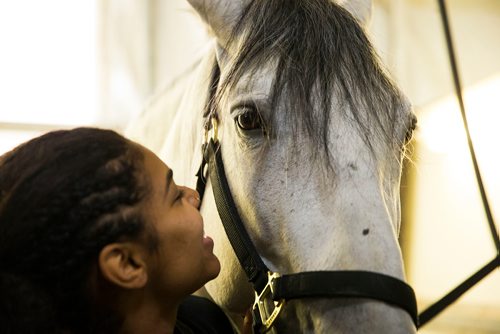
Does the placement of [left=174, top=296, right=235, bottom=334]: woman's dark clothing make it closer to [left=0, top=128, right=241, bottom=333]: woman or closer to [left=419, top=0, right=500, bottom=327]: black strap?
[left=0, top=128, right=241, bottom=333]: woman

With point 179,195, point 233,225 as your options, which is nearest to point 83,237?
point 179,195

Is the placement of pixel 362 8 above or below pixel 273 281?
above

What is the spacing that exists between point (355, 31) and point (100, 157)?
0.42m

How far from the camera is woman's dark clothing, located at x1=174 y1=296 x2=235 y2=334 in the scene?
0.94m

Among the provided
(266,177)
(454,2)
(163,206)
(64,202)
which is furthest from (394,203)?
(454,2)

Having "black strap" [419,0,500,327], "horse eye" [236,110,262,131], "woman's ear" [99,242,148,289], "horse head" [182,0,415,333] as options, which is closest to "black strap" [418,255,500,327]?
"black strap" [419,0,500,327]

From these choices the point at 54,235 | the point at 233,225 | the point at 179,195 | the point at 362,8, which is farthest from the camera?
the point at 362,8

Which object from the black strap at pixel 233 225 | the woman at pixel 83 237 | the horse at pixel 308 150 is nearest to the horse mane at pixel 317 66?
the horse at pixel 308 150

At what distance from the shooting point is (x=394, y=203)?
86cm

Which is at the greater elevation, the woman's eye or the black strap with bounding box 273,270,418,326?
the woman's eye

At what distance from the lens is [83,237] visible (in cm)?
67

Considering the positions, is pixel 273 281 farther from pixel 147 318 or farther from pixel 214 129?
pixel 214 129

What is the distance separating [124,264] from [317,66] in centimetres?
37

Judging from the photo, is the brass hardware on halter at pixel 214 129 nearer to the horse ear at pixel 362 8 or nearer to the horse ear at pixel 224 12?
the horse ear at pixel 224 12
